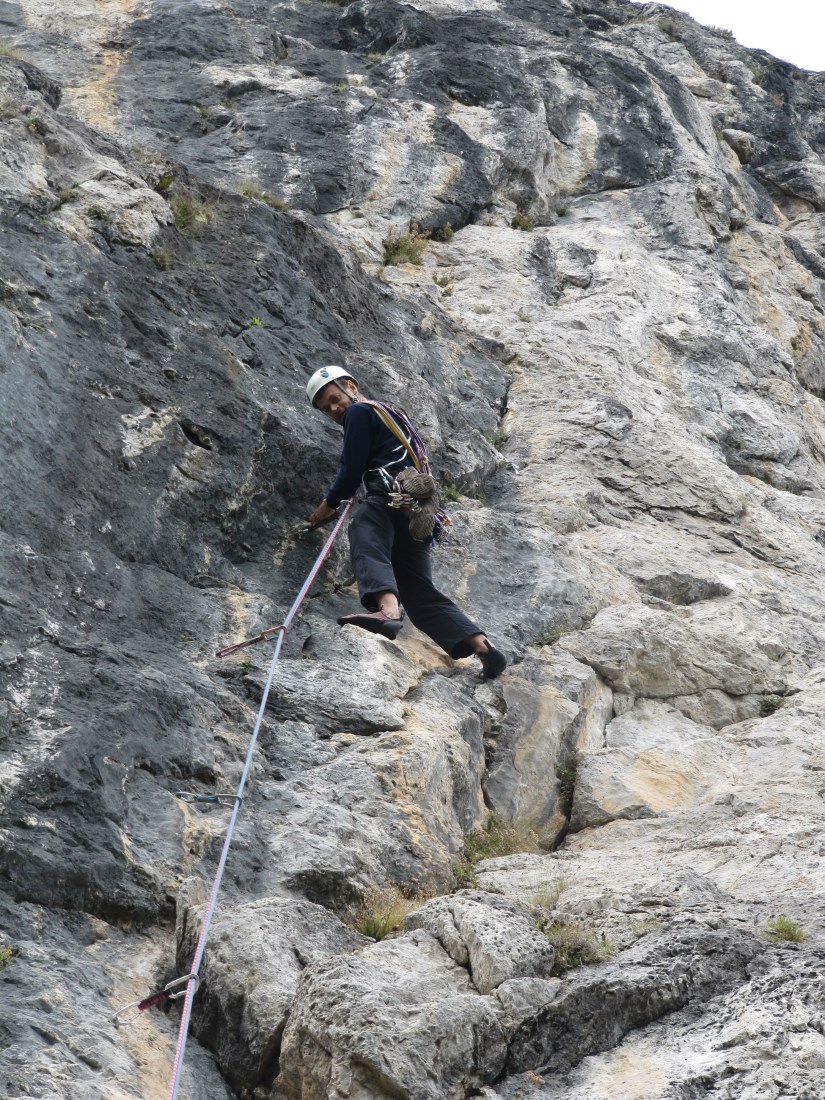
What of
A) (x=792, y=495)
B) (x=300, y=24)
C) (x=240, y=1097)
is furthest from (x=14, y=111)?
(x=300, y=24)

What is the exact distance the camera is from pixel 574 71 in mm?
16703

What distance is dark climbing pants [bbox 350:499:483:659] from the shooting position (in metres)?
7.36

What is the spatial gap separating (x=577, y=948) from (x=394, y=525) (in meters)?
3.58

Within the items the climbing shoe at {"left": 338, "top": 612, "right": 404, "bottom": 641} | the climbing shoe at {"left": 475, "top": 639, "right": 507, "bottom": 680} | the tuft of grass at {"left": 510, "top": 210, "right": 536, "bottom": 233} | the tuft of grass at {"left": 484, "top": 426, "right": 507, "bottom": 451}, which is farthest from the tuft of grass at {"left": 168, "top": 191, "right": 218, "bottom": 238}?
the tuft of grass at {"left": 510, "top": 210, "right": 536, "bottom": 233}

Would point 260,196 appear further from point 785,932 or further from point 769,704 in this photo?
point 785,932

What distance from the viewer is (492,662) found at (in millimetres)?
7492

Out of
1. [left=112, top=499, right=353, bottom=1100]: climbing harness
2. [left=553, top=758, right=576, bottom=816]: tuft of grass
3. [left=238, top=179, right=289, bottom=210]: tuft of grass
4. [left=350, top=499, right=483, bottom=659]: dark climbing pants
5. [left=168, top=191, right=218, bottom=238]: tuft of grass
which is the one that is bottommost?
[left=112, top=499, right=353, bottom=1100]: climbing harness

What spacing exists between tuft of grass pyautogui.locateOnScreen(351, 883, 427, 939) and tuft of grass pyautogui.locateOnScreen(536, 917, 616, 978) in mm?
681

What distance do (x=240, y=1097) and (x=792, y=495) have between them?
879cm

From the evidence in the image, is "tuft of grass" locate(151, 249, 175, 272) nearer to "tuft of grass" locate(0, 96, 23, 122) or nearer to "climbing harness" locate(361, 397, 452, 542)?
"tuft of grass" locate(0, 96, 23, 122)

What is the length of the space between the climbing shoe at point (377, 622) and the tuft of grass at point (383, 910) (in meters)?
1.81

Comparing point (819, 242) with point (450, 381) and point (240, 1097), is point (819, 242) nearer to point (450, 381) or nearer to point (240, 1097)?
point (450, 381)

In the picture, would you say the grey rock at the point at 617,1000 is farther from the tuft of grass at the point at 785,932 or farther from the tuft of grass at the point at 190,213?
the tuft of grass at the point at 190,213

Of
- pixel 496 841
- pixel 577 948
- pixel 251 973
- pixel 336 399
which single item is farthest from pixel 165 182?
pixel 577 948
